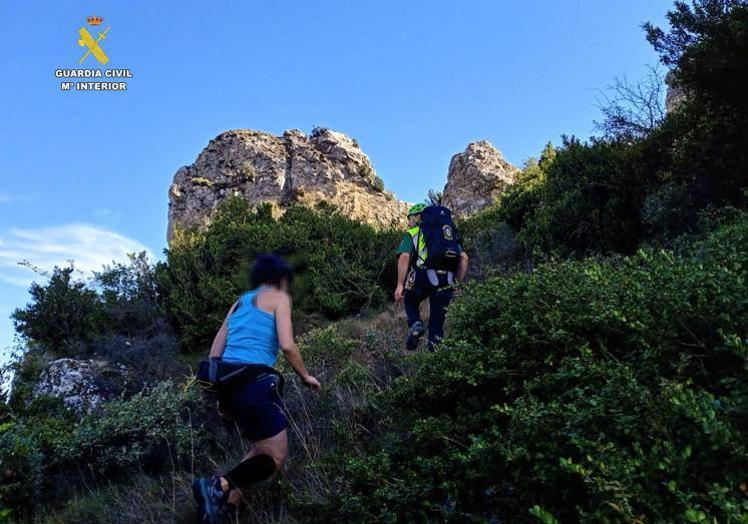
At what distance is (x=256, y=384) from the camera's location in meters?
3.75

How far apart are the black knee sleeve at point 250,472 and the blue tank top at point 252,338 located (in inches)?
22.7

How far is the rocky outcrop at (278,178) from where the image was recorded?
19578mm

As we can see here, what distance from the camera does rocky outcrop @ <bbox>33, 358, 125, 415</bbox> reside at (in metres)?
8.78

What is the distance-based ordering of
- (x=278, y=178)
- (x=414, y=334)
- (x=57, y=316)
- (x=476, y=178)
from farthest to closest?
(x=476, y=178) < (x=278, y=178) < (x=57, y=316) < (x=414, y=334)

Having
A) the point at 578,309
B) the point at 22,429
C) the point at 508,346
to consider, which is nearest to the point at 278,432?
the point at 508,346

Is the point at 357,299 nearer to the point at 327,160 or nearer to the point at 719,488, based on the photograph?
the point at 327,160

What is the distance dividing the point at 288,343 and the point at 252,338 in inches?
10.2

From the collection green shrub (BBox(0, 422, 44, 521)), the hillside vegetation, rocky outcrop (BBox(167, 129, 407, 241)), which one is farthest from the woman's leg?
rocky outcrop (BBox(167, 129, 407, 241))

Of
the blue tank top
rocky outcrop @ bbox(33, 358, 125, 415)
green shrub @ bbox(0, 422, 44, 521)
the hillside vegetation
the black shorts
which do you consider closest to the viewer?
the hillside vegetation

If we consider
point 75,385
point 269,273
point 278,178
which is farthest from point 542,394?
point 278,178

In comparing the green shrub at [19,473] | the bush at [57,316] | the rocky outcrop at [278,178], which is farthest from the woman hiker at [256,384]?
the rocky outcrop at [278,178]

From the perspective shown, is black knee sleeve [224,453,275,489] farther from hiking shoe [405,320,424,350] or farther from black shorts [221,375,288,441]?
hiking shoe [405,320,424,350]

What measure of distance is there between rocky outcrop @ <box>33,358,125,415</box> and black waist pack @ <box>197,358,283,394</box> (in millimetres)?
5598

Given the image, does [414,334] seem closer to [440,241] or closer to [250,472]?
[440,241]
